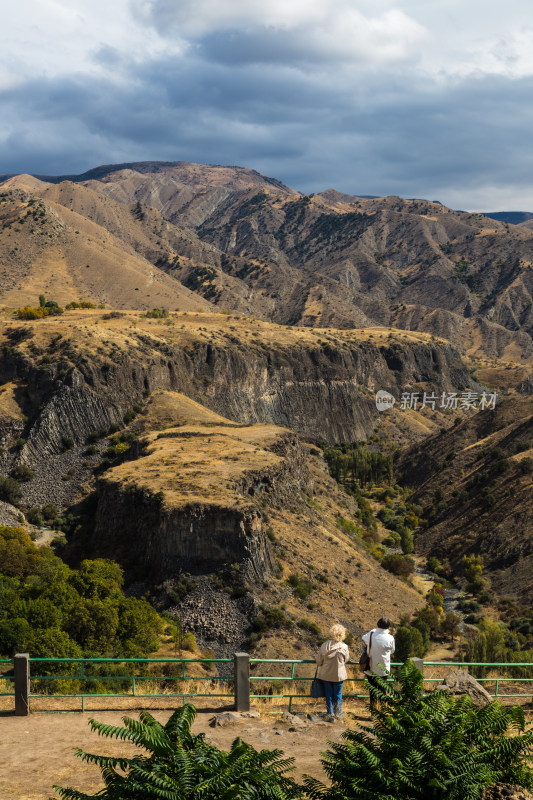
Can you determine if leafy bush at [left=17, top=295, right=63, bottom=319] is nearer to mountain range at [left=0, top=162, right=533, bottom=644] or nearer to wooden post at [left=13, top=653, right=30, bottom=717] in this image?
mountain range at [left=0, top=162, right=533, bottom=644]

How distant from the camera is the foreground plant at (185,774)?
7852 mm

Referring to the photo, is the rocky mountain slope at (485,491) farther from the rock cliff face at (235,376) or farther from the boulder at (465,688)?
the boulder at (465,688)

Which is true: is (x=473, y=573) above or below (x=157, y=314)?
below

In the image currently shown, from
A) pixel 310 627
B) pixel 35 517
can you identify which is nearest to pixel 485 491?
pixel 310 627

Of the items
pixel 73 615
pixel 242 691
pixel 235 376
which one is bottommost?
pixel 73 615

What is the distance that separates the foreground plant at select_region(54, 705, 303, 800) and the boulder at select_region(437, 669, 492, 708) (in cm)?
652

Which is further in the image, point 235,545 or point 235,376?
point 235,376

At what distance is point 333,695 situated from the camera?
1450 cm

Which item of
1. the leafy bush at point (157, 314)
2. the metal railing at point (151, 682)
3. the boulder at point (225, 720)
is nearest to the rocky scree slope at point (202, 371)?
the leafy bush at point (157, 314)

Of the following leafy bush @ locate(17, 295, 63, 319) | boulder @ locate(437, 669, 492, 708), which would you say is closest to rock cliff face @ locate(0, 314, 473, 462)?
leafy bush @ locate(17, 295, 63, 319)

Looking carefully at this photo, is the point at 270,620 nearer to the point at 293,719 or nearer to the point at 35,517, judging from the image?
the point at 293,719

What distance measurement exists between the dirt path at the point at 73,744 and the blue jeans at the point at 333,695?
34 cm

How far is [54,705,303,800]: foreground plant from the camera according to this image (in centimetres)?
785

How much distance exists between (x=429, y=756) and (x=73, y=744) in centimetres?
796
